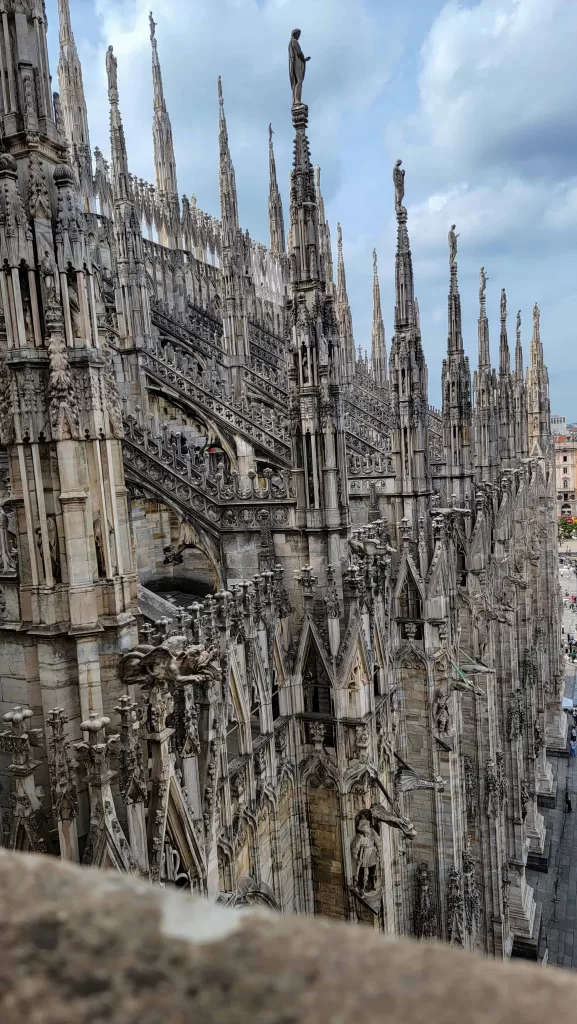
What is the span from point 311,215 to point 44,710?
391 inches

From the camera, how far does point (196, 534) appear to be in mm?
15039

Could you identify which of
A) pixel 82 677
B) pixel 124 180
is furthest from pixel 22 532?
pixel 124 180

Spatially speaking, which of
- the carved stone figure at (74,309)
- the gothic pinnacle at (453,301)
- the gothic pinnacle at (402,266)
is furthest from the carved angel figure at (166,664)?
the gothic pinnacle at (453,301)

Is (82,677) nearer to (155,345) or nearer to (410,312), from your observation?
(410,312)

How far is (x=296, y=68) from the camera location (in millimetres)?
12656

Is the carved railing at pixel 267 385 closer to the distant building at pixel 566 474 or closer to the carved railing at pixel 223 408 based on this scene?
the carved railing at pixel 223 408

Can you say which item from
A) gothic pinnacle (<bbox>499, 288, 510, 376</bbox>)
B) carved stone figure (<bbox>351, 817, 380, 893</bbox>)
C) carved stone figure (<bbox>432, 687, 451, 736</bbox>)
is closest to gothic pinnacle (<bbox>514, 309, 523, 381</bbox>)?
gothic pinnacle (<bbox>499, 288, 510, 376</bbox>)

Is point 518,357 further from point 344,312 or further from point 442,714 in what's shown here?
point 442,714

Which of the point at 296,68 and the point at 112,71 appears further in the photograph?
the point at 112,71

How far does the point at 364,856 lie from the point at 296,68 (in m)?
14.4

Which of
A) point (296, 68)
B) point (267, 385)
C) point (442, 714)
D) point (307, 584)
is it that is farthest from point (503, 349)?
point (307, 584)

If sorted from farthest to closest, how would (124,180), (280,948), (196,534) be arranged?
(124,180), (196,534), (280,948)

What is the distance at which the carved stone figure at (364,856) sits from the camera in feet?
36.7

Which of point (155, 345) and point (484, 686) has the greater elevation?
point (155, 345)
